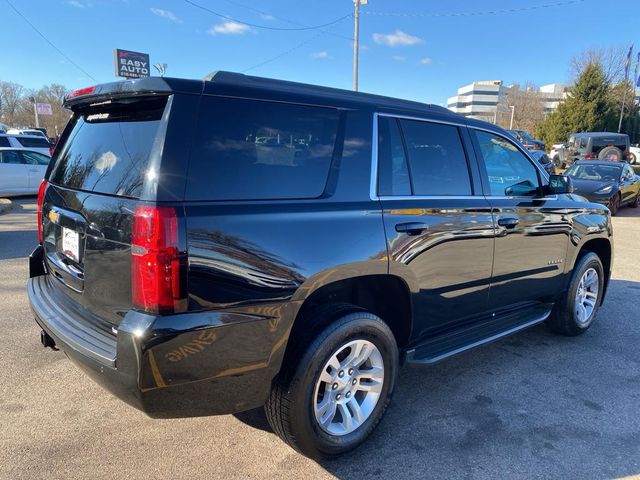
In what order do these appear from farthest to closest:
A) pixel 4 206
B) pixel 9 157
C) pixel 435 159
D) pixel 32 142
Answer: pixel 32 142 → pixel 9 157 → pixel 4 206 → pixel 435 159

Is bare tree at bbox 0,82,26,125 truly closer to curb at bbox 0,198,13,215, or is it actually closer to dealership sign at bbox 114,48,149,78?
dealership sign at bbox 114,48,149,78

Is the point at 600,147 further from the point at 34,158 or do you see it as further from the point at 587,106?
the point at 34,158

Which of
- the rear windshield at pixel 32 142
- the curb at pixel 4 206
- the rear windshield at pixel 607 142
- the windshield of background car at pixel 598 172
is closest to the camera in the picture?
the curb at pixel 4 206

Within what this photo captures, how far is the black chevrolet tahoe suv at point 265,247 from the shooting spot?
2055 mm

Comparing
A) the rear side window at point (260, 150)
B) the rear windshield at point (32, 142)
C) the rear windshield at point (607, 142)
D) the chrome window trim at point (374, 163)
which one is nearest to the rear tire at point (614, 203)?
the rear windshield at point (607, 142)

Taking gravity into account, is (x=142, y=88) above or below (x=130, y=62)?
below

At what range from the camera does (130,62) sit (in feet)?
138

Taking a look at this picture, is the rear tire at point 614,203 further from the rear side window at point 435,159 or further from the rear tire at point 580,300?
the rear side window at point 435,159

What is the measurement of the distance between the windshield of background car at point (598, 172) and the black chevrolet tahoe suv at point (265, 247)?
1222 cm

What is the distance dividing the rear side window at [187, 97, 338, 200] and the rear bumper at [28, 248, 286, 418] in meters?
0.59

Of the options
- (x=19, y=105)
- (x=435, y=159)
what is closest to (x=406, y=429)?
(x=435, y=159)

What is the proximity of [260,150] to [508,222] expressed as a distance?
A: 6.98 ft

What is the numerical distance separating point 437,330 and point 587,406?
3.94 feet

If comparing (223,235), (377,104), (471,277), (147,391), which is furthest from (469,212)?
(147,391)
